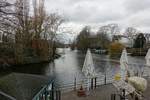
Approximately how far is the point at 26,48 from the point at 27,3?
24.1 ft

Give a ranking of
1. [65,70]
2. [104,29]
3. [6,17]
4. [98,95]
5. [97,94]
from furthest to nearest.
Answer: [104,29], [65,70], [6,17], [97,94], [98,95]

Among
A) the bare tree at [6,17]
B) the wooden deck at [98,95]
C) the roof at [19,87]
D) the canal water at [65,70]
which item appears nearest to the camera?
the roof at [19,87]

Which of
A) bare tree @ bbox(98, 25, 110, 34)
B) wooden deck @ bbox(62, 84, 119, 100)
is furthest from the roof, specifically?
bare tree @ bbox(98, 25, 110, 34)

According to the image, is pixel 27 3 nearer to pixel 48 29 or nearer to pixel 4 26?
pixel 48 29

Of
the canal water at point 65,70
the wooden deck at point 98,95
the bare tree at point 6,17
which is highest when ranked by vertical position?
the bare tree at point 6,17

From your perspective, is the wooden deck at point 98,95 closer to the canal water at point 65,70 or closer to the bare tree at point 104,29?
the canal water at point 65,70

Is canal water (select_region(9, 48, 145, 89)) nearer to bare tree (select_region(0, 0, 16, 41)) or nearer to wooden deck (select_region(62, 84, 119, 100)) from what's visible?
wooden deck (select_region(62, 84, 119, 100))

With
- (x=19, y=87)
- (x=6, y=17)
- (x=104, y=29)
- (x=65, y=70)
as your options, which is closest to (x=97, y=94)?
(x=19, y=87)

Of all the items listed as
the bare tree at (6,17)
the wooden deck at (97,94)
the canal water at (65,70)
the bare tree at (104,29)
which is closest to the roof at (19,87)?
the wooden deck at (97,94)

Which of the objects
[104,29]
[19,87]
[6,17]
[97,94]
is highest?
[104,29]

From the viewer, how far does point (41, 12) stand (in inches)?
1267

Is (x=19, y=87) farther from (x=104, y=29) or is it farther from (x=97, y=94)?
(x=104, y=29)

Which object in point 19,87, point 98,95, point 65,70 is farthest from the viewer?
point 65,70

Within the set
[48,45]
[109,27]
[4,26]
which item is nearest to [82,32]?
[109,27]
